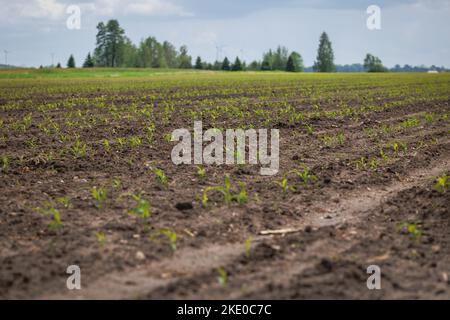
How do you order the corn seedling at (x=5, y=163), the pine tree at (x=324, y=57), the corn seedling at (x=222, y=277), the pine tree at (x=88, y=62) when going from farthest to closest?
the pine tree at (x=324, y=57) < the pine tree at (x=88, y=62) < the corn seedling at (x=5, y=163) < the corn seedling at (x=222, y=277)

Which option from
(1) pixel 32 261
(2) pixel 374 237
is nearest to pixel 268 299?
(2) pixel 374 237

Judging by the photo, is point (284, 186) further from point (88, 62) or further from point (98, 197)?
point (88, 62)

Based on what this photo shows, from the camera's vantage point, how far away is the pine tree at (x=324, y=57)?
132375mm

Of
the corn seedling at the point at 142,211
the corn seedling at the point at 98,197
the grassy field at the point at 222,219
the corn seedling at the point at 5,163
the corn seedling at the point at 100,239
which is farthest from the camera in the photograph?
the corn seedling at the point at 5,163

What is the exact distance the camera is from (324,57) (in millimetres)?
134000

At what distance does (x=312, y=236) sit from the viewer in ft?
16.5

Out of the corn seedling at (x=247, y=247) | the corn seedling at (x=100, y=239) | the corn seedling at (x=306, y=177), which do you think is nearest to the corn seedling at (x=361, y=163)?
the corn seedling at (x=306, y=177)

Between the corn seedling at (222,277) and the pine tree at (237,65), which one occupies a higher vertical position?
the pine tree at (237,65)

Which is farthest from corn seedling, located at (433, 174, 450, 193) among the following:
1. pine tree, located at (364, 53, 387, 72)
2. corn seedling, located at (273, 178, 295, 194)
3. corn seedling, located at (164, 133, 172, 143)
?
pine tree, located at (364, 53, 387, 72)

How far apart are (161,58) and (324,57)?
43296 mm

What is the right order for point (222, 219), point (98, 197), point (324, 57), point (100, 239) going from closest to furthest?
point (100, 239)
point (222, 219)
point (98, 197)
point (324, 57)

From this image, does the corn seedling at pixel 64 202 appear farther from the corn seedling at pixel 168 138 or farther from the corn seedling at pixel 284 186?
the corn seedling at pixel 168 138

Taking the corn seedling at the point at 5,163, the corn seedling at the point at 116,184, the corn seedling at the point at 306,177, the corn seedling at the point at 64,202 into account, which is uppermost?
the corn seedling at the point at 5,163

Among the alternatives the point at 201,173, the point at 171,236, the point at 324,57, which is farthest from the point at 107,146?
the point at 324,57
